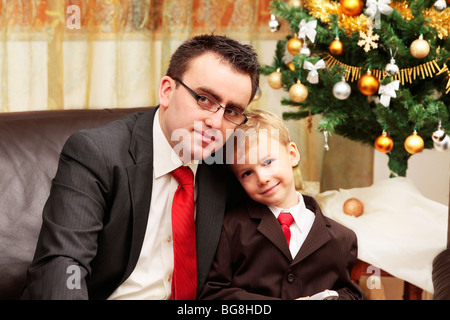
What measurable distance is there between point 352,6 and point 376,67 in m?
0.24

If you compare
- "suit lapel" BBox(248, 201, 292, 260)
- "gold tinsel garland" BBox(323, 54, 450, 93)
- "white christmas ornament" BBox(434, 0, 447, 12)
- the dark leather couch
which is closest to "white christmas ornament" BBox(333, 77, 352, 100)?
"gold tinsel garland" BBox(323, 54, 450, 93)

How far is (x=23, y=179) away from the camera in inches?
60.3

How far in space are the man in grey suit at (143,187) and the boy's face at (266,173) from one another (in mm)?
83

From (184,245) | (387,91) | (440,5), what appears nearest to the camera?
(184,245)

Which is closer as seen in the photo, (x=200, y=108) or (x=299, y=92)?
(x=200, y=108)

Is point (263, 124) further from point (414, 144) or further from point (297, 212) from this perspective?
point (414, 144)

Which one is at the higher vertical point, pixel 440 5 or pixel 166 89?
pixel 440 5

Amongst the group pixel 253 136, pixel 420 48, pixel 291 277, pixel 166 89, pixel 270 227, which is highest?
pixel 420 48

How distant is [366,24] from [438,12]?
241mm

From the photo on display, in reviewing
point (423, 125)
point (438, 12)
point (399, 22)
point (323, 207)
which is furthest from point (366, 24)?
point (323, 207)

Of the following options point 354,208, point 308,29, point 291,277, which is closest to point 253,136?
point 291,277

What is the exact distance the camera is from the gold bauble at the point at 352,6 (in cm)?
179

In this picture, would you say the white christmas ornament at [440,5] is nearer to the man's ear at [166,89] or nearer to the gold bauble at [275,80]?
the gold bauble at [275,80]

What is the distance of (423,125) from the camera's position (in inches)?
73.5
